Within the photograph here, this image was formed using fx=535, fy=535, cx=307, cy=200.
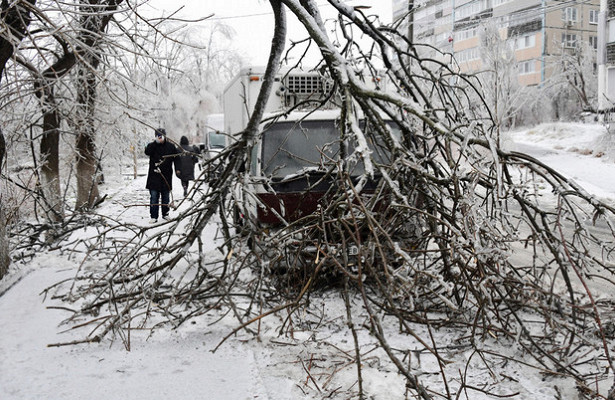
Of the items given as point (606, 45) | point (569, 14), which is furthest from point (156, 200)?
point (569, 14)

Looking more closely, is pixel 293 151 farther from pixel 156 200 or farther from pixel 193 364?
pixel 156 200

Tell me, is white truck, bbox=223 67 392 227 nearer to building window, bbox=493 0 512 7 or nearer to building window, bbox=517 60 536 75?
building window, bbox=493 0 512 7

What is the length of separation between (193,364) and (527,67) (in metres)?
56.2

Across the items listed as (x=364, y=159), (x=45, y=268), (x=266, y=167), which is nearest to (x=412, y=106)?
(x=364, y=159)

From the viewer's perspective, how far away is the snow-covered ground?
12.8 ft

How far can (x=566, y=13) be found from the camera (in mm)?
51000

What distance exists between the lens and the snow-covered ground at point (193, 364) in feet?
12.8

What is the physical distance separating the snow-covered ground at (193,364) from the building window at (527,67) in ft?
175

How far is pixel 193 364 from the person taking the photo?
14.6 ft

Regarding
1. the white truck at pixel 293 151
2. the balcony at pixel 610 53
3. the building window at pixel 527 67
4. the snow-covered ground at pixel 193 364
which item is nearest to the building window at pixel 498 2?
the building window at pixel 527 67

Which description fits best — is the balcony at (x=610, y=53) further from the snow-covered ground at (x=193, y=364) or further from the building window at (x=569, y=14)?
the snow-covered ground at (x=193, y=364)

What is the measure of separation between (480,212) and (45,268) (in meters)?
6.78

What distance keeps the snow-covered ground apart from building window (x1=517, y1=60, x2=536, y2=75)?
53468 millimetres

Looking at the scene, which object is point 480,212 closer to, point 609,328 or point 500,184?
point 500,184
